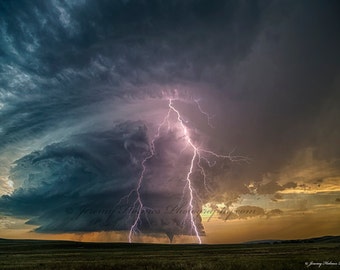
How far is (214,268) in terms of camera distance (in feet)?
110

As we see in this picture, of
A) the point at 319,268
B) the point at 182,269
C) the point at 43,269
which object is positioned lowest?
the point at 319,268

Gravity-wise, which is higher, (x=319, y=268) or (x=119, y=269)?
(x=119, y=269)

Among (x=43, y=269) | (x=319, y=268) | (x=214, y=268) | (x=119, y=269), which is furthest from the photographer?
(x=43, y=269)

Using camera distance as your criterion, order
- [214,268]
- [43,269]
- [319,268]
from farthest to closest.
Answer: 1. [43,269]
2. [214,268]
3. [319,268]

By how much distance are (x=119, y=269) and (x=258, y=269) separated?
13697mm

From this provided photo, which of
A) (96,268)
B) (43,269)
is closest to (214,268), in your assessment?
(96,268)

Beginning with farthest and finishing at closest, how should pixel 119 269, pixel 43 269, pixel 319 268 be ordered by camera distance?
pixel 43 269
pixel 119 269
pixel 319 268

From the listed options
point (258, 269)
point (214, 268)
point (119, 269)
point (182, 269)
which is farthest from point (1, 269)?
point (258, 269)

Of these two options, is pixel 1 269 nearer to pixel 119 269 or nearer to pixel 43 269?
pixel 43 269

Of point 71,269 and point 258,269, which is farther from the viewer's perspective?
point 71,269

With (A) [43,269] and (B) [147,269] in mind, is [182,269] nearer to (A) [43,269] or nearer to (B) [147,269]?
(B) [147,269]

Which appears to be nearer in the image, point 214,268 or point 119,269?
point 214,268

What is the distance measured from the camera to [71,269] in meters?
37.3

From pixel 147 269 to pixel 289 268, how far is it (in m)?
13.1
